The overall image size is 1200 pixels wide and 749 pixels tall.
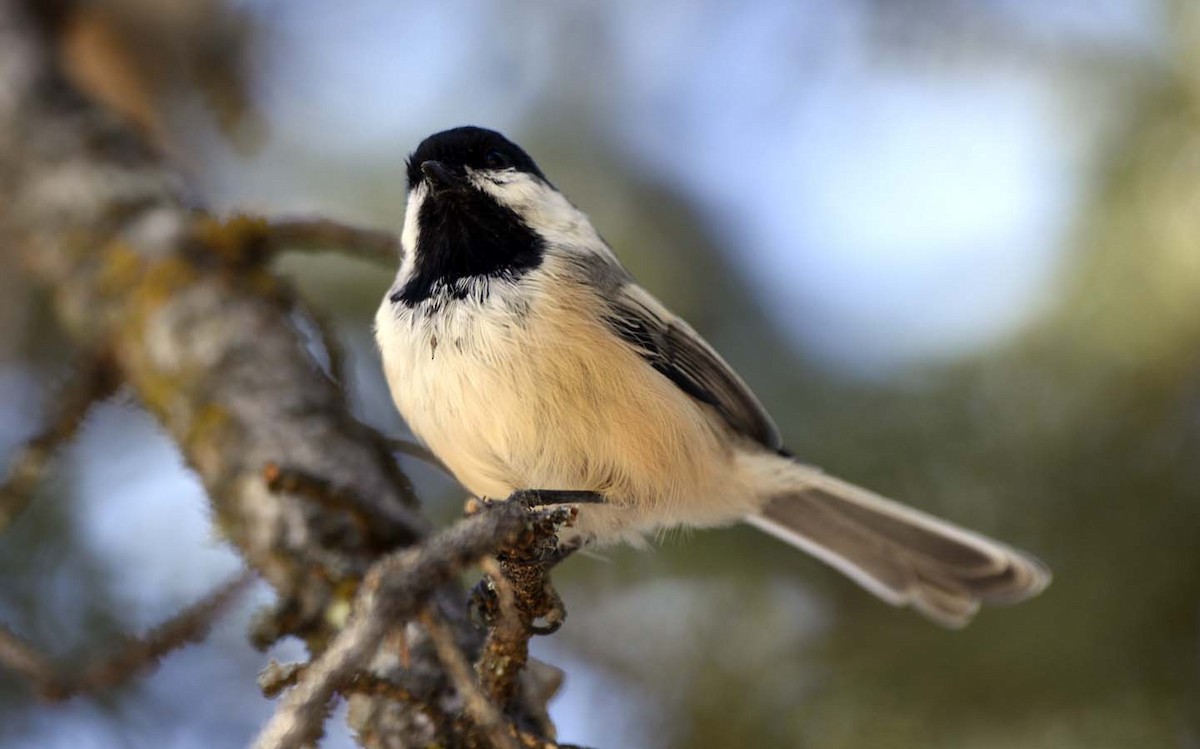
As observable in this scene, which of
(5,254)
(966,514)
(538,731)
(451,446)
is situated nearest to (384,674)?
(538,731)

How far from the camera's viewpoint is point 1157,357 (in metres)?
2.71

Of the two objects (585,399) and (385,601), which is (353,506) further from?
(385,601)

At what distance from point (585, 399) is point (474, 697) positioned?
0.81 m

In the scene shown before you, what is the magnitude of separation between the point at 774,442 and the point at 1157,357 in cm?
100

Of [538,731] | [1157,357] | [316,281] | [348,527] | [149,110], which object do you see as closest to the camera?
[538,731]

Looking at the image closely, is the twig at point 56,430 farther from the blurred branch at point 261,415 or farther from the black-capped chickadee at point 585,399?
Answer: the black-capped chickadee at point 585,399

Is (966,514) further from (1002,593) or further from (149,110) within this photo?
(149,110)

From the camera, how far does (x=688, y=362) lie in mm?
2672

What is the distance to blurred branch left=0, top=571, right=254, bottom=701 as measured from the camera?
2.12 metres

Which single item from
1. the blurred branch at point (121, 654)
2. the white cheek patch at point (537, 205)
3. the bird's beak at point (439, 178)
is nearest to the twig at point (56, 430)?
the blurred branch at point (121, 654)

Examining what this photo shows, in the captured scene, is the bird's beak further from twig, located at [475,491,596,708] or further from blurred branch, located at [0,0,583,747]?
twig, located at [475,491,596,708]

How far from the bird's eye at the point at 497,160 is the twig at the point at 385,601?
1149 mm

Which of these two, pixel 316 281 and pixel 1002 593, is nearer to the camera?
pixel 1002 593

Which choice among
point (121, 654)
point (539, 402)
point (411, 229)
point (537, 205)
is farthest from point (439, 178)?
point (121, 654)
